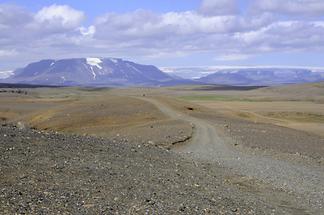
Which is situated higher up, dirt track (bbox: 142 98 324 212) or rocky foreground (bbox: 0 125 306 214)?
rocky foreground (bbox: 0 125 306 214)

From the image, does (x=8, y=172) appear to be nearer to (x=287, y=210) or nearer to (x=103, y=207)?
(x=103, y=207)

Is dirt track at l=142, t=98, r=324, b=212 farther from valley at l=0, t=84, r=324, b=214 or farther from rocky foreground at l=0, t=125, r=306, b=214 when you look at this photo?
rocky foreground at l=0, t=125, r=306, b=214

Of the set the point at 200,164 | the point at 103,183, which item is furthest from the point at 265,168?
the point at 103,183

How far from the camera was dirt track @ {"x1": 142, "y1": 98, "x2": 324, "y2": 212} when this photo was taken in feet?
57.8

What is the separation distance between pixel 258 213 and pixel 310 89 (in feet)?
515

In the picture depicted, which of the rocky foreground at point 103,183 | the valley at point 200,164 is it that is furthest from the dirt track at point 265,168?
the rocky foreground at point 103,183

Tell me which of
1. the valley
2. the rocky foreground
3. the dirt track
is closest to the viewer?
the rocky foreground

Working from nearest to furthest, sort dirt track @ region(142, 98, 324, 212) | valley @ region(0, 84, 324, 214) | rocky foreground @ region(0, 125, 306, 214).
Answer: rocky foreground @ region(0, 125, 306, 214), valley @ region(0, 84, 324, 214), dirt track @ region(142, 98, 324, 212)

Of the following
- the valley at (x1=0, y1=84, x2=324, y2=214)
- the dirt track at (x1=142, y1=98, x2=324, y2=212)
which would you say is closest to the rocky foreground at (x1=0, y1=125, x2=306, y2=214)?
the valley at (x1=0, y1=84, x2=324, y2=214)

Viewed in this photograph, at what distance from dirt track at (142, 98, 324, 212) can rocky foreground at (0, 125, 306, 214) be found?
4.75 feet

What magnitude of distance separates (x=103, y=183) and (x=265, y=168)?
9.20m

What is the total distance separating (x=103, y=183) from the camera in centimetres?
1421

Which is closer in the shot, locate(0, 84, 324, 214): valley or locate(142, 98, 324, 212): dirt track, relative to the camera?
locate(0, 84, 324, 214): valley

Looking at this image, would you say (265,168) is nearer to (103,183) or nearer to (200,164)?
(200,164)
